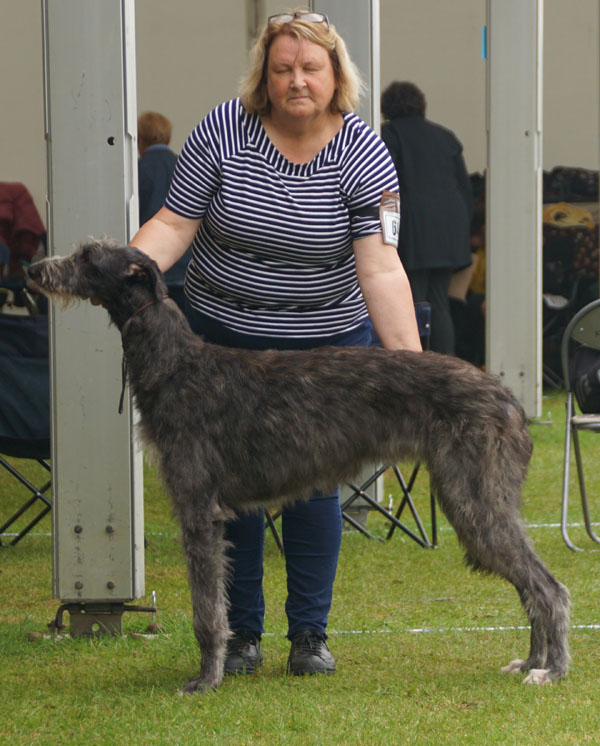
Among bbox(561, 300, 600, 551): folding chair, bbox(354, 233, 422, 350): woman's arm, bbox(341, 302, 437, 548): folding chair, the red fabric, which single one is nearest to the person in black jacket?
the red fabric

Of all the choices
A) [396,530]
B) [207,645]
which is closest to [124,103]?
[207,645]

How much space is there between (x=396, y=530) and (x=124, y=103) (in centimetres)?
324

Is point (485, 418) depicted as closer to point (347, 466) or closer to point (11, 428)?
point (347, 466)

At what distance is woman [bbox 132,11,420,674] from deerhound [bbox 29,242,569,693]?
6.7 inches

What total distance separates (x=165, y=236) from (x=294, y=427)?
0.71 metres

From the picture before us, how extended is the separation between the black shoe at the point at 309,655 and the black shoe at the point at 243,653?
0.12 meters

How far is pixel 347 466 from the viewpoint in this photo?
3871 mm

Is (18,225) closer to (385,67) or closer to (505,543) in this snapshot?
(385,67)

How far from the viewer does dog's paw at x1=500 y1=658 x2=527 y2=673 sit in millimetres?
3965

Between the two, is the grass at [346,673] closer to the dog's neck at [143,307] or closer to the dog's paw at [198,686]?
the dog's paw at [198,686]

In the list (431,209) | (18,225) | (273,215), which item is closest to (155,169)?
(18,225)

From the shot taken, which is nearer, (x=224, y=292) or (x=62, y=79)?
(x=224, y=292)

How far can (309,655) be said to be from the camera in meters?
4.07

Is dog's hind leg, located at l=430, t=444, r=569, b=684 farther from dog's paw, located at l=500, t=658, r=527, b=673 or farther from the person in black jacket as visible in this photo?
the person in black jacket
